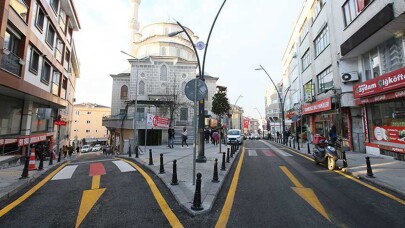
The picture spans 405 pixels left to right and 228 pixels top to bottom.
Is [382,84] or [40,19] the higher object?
[40,19]

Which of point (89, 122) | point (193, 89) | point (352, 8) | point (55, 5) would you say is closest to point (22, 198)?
point (193, 89)

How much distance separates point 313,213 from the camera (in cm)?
436

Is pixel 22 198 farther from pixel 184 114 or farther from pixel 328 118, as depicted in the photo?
pixel 184 114

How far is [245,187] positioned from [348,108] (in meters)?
14.3

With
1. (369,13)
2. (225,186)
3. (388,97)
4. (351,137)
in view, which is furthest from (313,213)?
(351,137)

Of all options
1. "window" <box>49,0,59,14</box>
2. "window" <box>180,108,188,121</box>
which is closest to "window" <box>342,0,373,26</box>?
"window" <box>49,0,59,14</box>

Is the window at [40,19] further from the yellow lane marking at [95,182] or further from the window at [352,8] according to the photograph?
the window at [352,8]

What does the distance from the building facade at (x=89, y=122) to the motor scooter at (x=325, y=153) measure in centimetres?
7238

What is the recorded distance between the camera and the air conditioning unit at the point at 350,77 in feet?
49.4

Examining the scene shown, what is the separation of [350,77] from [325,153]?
345 inches

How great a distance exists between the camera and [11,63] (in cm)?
1107

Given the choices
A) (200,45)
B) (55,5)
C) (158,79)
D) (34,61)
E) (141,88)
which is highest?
(55,5)

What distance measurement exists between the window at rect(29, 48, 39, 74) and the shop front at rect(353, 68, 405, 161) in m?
20.6

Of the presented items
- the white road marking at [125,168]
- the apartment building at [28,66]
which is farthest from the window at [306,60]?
the apartment building at [28,66]
